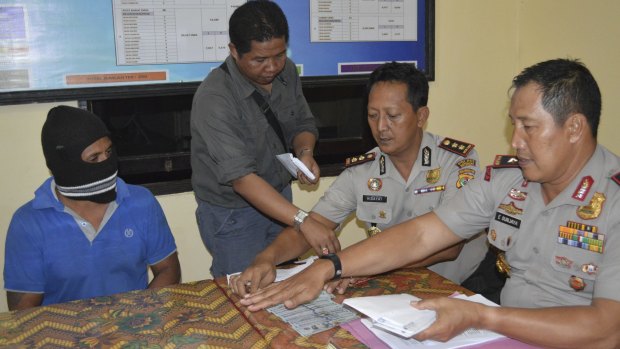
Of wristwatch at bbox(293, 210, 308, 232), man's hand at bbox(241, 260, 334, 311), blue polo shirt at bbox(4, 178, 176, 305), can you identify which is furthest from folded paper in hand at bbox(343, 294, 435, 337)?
blue polo shirt at bbox(4, 178, 176, 305)

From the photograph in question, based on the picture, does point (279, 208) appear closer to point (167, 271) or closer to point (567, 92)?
point (167, 271)

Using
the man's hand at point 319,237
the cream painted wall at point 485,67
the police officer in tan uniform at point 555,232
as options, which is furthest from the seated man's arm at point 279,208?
the cream painted wall at point 485,67

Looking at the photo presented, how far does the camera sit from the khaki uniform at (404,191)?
8.48 ft

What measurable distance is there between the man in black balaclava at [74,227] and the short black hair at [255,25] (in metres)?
0.69

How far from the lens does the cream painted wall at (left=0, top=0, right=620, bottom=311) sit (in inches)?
134

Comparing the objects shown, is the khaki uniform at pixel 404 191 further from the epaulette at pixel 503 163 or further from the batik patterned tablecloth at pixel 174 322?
the batik patterned tablecloth at pixel 174 322

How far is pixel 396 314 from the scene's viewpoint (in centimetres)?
158

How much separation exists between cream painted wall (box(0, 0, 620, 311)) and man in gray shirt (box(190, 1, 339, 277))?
0.64 m

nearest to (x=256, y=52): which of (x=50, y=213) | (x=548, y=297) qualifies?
(x=50, y=213)

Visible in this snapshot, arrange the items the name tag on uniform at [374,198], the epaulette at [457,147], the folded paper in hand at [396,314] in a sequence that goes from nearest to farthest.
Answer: the folded paper in hand at [396,314] → the epaulette at [457,147] → the name tag on uniform at [374,198]

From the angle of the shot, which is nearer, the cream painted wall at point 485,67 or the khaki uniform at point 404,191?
the khaki uniform at point 404,191

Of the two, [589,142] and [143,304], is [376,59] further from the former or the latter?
[143,304]

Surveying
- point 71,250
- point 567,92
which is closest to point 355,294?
point 567,92

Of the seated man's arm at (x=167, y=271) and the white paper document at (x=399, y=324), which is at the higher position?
the white paper document at (x=399, y=324)
